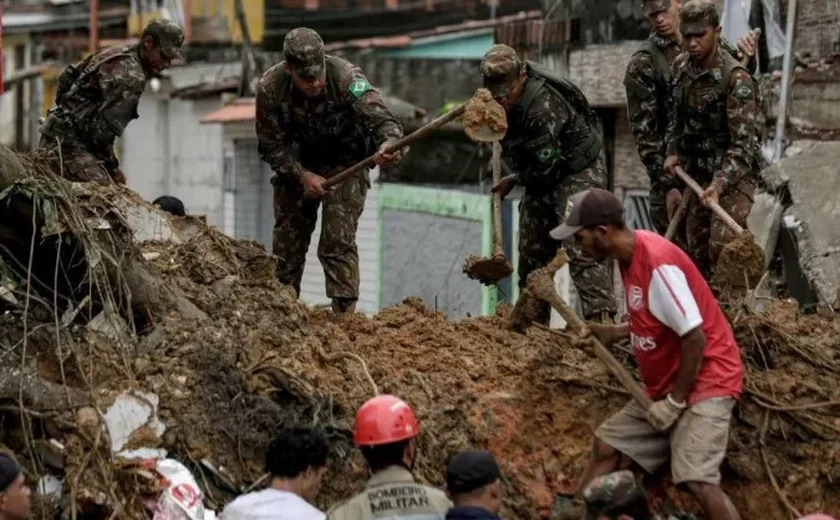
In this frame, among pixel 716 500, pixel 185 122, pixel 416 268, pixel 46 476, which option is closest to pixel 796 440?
pixel 716 500

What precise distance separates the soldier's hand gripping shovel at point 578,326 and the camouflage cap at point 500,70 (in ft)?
6.53

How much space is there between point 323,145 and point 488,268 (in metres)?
1.32

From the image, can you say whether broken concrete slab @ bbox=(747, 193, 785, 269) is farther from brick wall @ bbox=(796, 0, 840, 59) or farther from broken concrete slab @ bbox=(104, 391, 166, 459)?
broken concrete slab @ bbox=(104, 391, 166, 459)

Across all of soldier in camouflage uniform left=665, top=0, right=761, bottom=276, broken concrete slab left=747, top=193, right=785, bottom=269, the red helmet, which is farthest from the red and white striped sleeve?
broken concrete slab left=747, top=193, right=785, bottom=269

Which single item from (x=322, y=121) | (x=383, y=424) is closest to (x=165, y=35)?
(x=322, y=121)

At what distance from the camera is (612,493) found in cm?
755

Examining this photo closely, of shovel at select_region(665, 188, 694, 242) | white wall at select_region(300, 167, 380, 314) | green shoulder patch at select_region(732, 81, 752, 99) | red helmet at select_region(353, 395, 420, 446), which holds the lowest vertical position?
white wall at select_region(300, 167, 380, 314)

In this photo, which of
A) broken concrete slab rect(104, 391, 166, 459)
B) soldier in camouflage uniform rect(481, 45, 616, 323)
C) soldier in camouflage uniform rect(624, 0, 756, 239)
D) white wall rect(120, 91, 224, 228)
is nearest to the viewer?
broken concrete slab rect(104, 391, 166, 459)

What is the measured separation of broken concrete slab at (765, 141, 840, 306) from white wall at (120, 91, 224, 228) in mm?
13112

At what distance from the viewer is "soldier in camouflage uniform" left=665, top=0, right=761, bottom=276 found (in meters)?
10.4

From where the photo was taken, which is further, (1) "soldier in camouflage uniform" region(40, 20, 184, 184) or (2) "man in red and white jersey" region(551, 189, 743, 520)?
(1) "soldier in camouflage uniform" region(40, 20, 184, 184)

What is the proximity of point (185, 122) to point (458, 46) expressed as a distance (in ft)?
18.2

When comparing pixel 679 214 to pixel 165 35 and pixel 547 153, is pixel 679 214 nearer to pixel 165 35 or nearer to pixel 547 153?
pixel 547 153

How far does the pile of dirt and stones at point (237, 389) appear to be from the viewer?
27.5 feet
